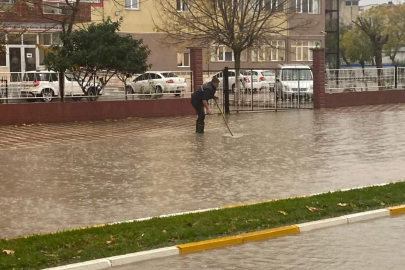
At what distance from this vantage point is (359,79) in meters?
32.4

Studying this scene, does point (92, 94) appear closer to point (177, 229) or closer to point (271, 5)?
point (271, 5)

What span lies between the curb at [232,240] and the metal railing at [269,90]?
19507 millimetres

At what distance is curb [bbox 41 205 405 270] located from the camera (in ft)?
23.1

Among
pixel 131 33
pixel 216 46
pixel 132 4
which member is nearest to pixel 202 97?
pixel 216 46

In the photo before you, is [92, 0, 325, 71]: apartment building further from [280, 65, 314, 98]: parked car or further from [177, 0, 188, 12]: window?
[280, 65, 314, 98]: parked car

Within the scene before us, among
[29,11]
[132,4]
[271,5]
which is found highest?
[132,4]

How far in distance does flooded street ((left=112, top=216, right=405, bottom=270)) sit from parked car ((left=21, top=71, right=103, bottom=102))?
18.4 metres

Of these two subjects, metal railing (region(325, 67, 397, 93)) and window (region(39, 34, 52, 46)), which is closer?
metal railing (region(325, 67, 397, 93))

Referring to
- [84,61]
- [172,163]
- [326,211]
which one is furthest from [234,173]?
[84,61]

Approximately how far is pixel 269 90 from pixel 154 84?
18.2 ft

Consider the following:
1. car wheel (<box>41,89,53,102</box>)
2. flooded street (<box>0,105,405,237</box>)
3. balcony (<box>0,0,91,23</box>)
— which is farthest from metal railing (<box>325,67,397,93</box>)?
car wheel (<box>41,89,53,102</box>)

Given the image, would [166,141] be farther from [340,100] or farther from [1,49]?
[340,100]

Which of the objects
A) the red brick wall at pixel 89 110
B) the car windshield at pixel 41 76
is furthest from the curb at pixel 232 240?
the car windshield at pixel 41 76

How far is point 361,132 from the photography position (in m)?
19.9
